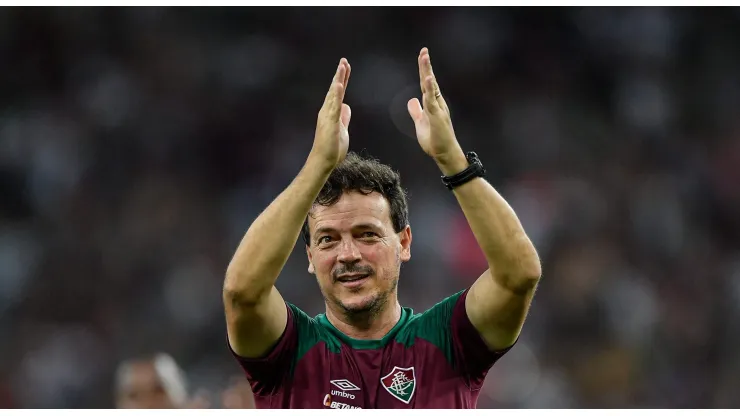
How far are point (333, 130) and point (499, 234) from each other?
713mm

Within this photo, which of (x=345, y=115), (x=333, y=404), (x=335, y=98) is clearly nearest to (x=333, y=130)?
(x=335, y=98)

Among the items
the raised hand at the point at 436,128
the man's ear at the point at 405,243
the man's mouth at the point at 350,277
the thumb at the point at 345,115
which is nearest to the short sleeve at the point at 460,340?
the man's ear at the point at 405,243

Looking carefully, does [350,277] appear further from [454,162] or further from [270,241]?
[454,162]

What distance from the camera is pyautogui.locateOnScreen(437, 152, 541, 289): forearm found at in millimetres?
3381

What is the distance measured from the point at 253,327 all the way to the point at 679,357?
266 inches

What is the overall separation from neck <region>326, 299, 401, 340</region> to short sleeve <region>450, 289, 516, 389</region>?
0.85 feet

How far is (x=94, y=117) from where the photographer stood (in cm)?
1026

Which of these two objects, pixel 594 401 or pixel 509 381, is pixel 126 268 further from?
pixel 594 401

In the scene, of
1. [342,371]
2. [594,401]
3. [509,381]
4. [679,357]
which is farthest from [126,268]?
[342,371]

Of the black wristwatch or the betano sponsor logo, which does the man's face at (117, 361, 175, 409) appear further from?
the black wristwatch

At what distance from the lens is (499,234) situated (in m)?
3.38

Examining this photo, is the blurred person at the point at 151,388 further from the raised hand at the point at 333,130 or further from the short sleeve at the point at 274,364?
the raised hand at the point at 333,130

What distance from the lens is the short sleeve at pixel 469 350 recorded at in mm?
3619

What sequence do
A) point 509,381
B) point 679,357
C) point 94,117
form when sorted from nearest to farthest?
point 509,381 < point 679,357 < point 94,117
